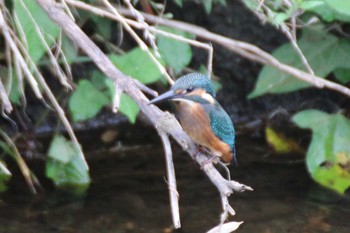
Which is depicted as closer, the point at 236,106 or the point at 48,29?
the point at 48,29

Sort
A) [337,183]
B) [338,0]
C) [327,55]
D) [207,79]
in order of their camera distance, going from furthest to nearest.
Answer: [327,55] < [337,183] < [338,0] < [207,79]

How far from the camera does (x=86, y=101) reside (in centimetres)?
435

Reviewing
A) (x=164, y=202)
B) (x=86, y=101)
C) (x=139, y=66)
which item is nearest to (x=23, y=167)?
(x=86, y=101)


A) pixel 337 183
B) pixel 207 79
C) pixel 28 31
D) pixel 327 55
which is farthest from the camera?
pixel 327 55

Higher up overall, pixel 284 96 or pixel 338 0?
pixel 338 0

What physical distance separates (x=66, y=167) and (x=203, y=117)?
56.7 inches

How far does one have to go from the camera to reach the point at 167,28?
172 inches

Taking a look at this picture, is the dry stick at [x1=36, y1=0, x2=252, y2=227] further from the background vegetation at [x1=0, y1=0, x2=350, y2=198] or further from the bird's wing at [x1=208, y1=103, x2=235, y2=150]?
the background vegetation at [x1=0, y1=0, x2=350, y2=198]

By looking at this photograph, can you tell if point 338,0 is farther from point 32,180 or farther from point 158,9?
point 32,180

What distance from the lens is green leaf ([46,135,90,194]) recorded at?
4.46 m

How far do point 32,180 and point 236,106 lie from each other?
1.69 m

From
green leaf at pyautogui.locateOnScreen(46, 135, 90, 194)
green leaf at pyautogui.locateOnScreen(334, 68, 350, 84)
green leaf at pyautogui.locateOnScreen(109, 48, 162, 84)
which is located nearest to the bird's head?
green leaf at pyautogui.locateOnScreen(109, 48, 162, 84)

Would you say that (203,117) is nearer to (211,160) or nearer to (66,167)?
(211,160)

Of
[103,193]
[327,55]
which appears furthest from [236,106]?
[103,193]
